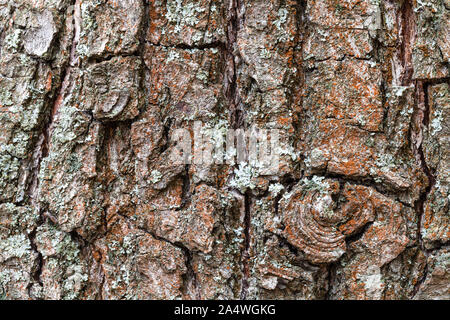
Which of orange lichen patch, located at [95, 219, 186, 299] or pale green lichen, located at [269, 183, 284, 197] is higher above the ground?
pale green lichen, located at [269, 183, 284, 197]

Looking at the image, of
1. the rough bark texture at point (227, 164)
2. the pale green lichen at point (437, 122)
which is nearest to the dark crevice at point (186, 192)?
the rough bark texture at point (227, 164)

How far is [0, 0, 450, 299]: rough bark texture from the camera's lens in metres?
1.42

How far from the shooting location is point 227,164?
1.50 meters

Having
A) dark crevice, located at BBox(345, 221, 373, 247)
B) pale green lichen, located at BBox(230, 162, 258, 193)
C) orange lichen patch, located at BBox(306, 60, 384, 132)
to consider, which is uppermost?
orange lichen patch, located at BBox(306, 60, 384, 132)

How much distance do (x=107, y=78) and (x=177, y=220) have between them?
64cm

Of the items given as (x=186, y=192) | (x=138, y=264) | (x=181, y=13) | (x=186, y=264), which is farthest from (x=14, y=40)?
(x=186, y=264)

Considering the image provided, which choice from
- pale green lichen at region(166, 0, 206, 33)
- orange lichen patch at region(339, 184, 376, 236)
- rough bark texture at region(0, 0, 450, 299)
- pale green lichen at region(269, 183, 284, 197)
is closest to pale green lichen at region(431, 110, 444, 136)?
rough bark texture at region(0, 0, 450, 299)

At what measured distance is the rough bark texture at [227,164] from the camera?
55.8 inches

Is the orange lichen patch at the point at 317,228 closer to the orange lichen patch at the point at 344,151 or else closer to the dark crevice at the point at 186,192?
the orange lichen patch at the point at 344,151

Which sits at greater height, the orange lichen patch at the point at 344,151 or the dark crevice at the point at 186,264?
the orange lichen patch at the point at 344,151

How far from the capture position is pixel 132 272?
1547mm

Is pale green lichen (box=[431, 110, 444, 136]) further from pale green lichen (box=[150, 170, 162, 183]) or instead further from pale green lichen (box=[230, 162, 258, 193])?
pale green lichen (box=[150, 170, 162, 183])

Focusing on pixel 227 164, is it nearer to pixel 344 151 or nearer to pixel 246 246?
pixel 246 246

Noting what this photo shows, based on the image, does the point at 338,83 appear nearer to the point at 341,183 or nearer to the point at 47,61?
the point at 341,183
